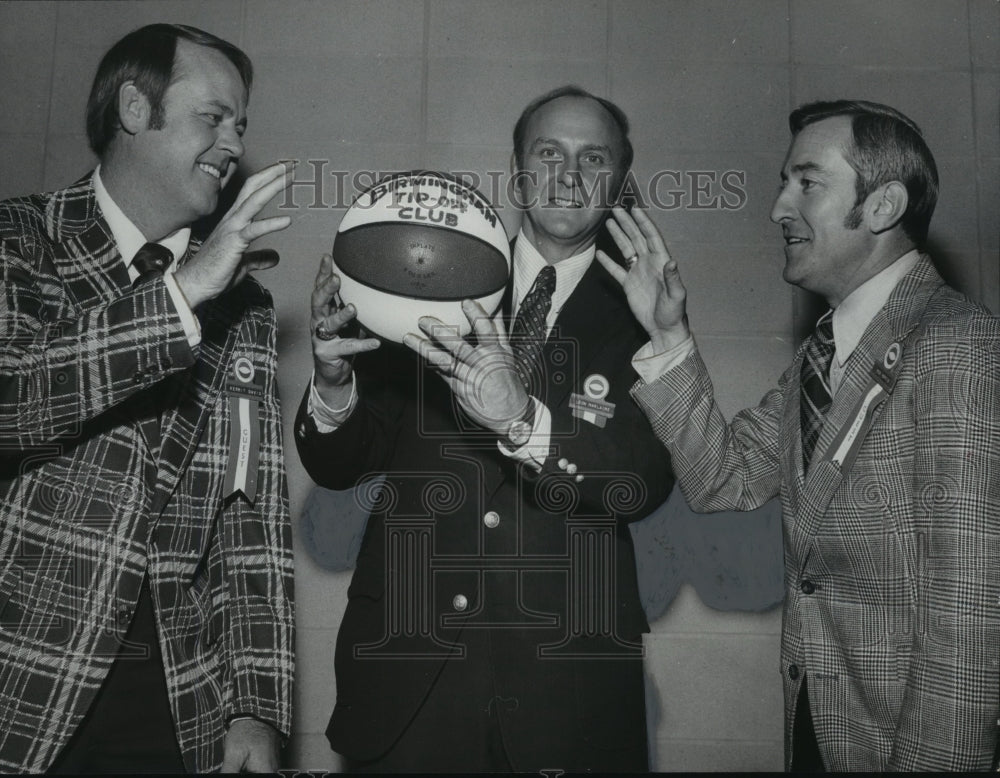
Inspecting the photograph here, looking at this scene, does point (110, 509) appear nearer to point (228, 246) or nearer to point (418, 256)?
point (228, 246)

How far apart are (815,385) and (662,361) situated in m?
0.31

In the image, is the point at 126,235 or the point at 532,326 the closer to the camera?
the point at 126,235

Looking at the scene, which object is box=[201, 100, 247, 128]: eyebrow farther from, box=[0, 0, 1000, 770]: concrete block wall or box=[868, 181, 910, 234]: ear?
box=[868, 181, 910, 234]: ear

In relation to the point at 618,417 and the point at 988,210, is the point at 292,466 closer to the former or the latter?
the point at 618,417

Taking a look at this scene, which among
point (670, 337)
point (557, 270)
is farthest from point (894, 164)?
point (557, 270)

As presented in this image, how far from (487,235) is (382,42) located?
0.89 metres

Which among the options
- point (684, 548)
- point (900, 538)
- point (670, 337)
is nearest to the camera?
point (900, 538)

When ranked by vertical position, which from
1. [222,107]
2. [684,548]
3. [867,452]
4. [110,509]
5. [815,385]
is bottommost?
[684,548]

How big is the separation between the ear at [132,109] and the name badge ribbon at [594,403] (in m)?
0.99

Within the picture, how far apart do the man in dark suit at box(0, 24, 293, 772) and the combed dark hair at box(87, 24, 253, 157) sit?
131 mm

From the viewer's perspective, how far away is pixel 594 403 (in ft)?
6.18

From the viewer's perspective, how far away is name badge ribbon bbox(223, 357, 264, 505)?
5.39 ft

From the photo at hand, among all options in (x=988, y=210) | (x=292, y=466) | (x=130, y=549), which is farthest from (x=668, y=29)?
(x=130, y=549)

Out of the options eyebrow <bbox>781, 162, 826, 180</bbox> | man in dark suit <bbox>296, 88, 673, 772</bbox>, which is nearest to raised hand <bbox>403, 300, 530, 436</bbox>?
man in dark suit <bbox>296, 88, 673, 772</bbox>
